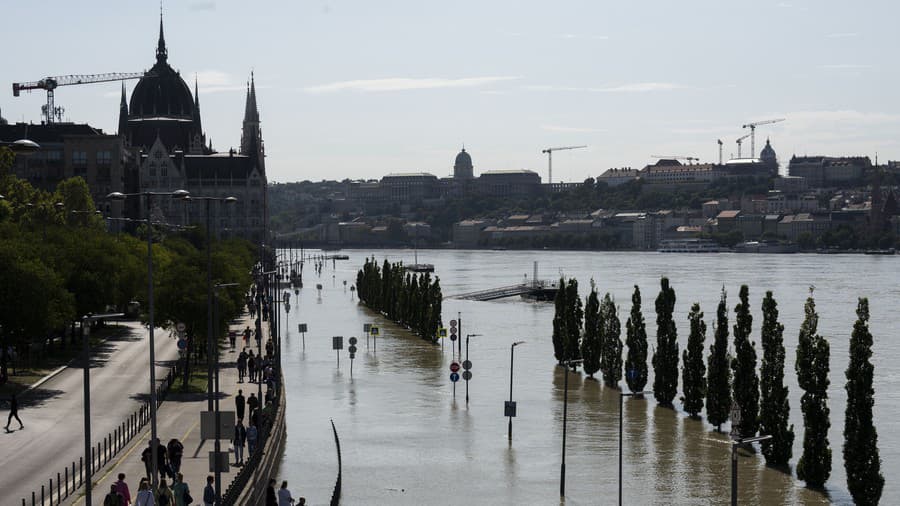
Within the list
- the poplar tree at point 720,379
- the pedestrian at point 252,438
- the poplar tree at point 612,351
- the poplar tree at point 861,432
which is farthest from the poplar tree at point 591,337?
the pedestrian at point 252,438

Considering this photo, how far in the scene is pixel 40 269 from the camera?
61031 millimetres

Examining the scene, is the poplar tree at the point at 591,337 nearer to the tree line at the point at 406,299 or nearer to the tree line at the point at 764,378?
the tree line at the point at 764,378

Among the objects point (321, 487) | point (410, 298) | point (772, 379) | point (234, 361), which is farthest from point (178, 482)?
point (410, 298)

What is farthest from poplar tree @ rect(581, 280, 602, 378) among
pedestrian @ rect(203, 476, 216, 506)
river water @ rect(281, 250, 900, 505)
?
pedestrian @ rect(203, 476, 216, 506)

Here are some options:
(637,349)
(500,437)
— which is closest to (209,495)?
(500,437)

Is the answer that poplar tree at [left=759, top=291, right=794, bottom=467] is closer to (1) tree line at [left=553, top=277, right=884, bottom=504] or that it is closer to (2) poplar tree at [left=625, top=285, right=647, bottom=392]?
(1) tree line at [left=553, top=277, right=884, bottom=504]

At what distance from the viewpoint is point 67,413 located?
50.4m

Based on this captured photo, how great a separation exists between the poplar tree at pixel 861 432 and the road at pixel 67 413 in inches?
972

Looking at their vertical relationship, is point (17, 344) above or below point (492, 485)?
above

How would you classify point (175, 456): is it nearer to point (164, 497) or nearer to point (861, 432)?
point (164, 497)

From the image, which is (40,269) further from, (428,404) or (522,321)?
(522,321)

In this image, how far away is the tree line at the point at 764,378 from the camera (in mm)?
46250

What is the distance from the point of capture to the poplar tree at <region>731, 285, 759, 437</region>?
183 ft

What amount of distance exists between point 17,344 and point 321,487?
20876mm
